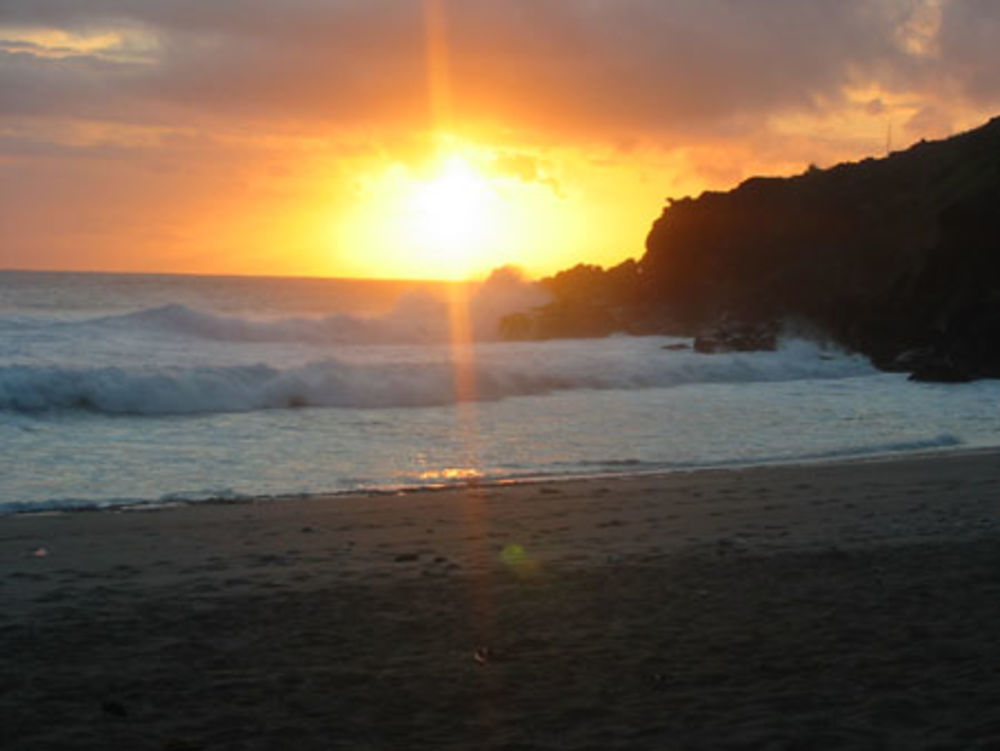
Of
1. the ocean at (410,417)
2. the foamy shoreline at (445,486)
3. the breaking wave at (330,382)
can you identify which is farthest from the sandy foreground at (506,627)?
the breaking wave at (330,382)

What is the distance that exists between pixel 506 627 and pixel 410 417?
46.8 feet

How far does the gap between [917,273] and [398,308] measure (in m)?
28.8

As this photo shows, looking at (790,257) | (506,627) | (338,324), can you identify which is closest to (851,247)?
(790,257)

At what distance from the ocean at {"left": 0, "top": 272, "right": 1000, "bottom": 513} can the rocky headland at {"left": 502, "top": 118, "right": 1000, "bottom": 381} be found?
3.98 m

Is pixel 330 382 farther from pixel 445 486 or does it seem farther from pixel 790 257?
pixel 790 257

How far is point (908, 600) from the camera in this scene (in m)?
6.96

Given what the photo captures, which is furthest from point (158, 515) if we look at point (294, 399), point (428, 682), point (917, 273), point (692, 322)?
point (692, 322)

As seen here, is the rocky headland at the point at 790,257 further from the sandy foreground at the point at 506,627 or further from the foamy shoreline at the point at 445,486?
the sandy foreground at the point at 506,627

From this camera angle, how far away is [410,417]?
68.0 feet

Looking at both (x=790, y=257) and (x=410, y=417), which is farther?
(x=790, y=257)

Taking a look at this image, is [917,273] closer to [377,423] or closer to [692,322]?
[692,322]

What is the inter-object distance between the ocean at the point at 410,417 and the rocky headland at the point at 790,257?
3.98 m

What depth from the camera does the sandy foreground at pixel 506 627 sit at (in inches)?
194

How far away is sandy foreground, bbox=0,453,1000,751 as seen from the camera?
16.1 feet
